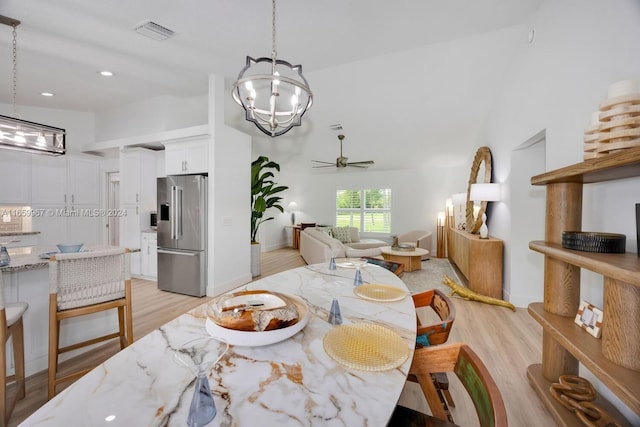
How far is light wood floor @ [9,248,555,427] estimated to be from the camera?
1602 millimetres

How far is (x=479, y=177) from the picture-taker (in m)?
4.77

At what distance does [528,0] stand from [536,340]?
3294 millimetres

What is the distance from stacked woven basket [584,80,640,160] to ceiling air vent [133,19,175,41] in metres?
3.54

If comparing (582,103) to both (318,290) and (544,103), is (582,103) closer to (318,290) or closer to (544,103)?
(544,103)

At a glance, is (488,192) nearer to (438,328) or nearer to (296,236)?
(438,328)

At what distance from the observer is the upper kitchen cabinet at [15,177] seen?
386cm

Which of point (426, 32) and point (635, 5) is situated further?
point (426, 32)

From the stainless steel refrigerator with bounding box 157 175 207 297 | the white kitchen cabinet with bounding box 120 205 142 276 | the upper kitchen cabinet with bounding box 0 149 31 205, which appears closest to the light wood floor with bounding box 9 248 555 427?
the stainless steel refrigerator with bounding box 157 175 207 297

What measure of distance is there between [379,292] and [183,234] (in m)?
3.13

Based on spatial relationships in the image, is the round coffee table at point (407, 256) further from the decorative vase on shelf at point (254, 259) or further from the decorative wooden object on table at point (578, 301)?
the decorative wooden object on table at point (578, 301)

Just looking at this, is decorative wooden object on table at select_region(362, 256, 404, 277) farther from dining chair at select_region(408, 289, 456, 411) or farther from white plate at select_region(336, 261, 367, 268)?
dining chair at select_region(408, 289, 456, 411)

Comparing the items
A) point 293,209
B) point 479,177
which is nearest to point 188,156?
point 479,177

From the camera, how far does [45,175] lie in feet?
13.9

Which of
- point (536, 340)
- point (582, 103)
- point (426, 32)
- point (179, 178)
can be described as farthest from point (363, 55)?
point (536, 340)
